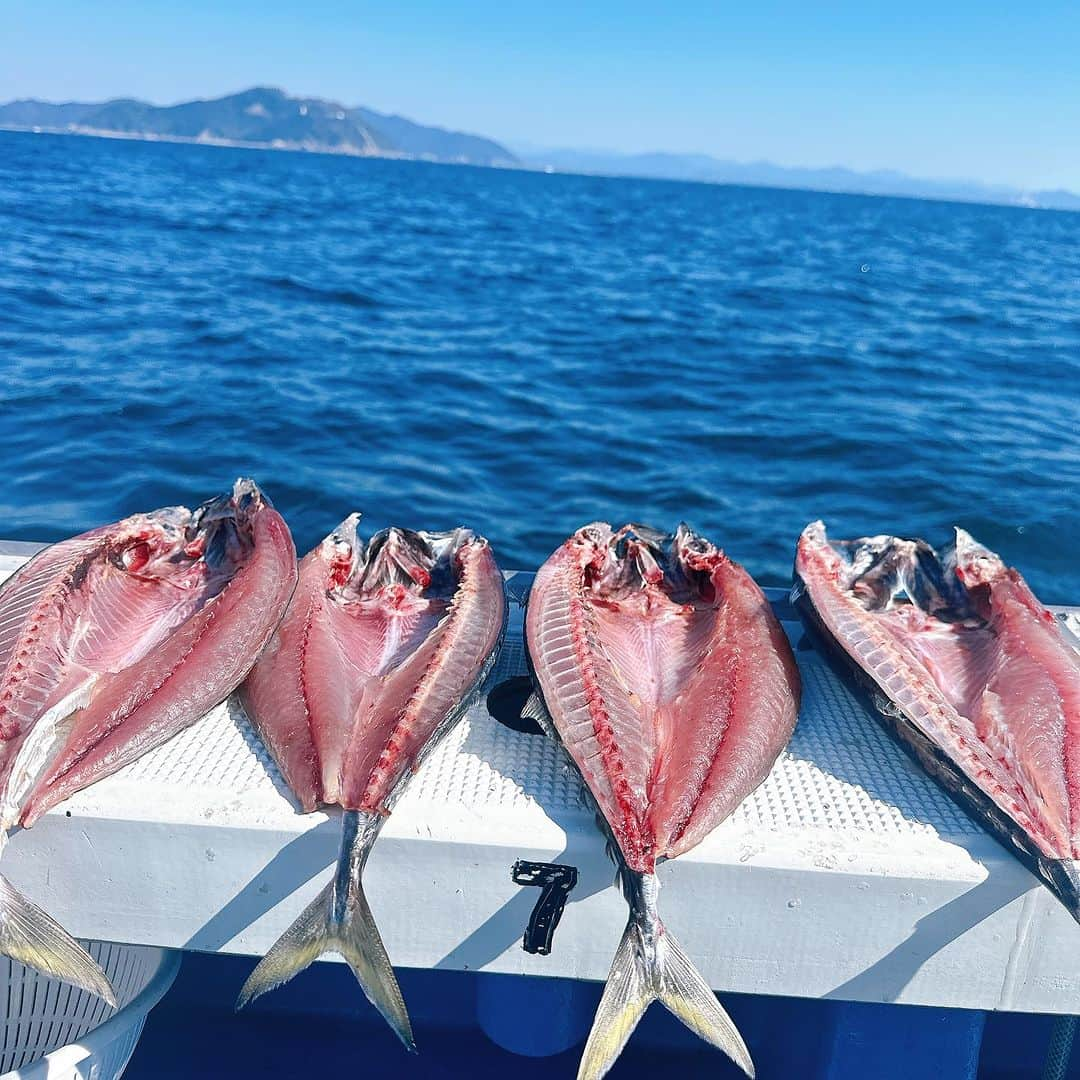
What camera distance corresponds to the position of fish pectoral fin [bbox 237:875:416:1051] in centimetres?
214

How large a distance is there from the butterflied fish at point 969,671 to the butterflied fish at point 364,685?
49.1 inches

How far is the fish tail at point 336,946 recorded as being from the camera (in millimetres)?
2139

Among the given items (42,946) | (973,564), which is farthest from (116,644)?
(973,564)

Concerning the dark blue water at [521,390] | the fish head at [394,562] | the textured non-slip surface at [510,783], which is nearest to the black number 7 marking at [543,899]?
the textured non-slip surface at [510,783]

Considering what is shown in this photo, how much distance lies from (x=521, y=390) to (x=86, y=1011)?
357 inches

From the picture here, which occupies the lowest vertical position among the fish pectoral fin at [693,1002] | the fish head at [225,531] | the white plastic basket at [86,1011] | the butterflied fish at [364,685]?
the white plastic basket at [86,1011]

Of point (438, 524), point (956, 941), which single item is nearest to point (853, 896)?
point (956, 941)

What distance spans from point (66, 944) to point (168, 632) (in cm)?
126

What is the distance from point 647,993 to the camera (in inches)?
84.0

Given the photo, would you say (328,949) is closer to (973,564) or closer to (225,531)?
(225,531)

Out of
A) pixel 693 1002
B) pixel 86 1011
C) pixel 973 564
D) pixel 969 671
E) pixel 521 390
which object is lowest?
pixel 86 1011

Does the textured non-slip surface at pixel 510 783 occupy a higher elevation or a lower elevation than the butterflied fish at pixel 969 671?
lower

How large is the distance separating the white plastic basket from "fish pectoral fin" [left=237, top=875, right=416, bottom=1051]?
0.66 meters

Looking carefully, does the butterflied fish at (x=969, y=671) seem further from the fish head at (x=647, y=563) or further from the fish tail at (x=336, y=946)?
the fish tail at (x=336, y=946)
